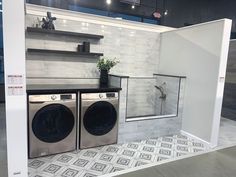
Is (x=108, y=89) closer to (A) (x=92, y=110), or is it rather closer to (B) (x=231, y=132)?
(A) (x=92, y=110)

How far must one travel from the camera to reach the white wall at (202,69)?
304cm

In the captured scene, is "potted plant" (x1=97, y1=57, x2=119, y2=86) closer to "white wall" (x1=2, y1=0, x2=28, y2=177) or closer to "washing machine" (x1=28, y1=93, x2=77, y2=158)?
"washing machine" (x1=28, y1=93, x2=77, y2=158)

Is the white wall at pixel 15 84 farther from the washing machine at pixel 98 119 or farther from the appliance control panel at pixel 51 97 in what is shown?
the washing machine at pixel 98 119

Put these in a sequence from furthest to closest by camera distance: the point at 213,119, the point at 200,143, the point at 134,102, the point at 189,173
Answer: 1. the point at 134,102
2. the point at 200,143
3. the point at 213,119
4. the point at 189,173

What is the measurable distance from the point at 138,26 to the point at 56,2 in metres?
2.01

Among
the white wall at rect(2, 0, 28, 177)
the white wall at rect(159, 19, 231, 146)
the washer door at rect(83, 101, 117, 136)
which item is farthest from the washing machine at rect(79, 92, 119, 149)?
the white wall at rect(159, 19, 231, 146)

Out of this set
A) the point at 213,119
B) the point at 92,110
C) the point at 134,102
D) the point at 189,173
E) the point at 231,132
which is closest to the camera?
the point at 189,173

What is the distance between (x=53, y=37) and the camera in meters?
3.34

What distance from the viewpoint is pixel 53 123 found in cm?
271

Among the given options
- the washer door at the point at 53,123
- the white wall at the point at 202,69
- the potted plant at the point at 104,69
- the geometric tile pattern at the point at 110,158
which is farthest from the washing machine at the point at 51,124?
the white wall at the point at 202,69

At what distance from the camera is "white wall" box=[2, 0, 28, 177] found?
5.43ft

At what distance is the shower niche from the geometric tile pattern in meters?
0.70

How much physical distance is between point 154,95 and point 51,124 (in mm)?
2480

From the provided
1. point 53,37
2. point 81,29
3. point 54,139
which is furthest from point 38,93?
point 81,29
